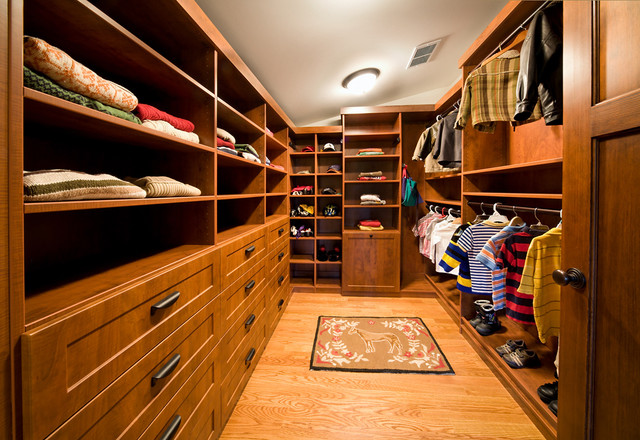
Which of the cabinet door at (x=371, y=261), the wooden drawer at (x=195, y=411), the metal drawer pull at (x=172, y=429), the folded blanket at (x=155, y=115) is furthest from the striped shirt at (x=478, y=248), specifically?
the folded blanket at (x=155, y=115)

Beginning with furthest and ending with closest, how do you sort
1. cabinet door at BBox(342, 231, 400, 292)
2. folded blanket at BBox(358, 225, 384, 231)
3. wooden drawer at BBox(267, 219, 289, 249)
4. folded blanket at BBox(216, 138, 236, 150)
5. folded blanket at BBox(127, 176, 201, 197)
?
folded blanket at BBox(358, 225, 384, 231), cabinet door at BBox(342, 231, 400, 292), wooden drawer at BBox(267, 219, 289, 249), folded blanket at BBox(216, 138, 236, 150), folded blanket at BBox(127, 176, 201, 197)

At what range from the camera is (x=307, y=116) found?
3393 mm

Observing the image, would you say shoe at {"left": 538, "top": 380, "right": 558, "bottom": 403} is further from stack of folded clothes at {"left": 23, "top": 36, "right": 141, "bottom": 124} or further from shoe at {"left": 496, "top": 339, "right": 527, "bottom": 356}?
stack of folded clothes at {"left": 23, "top": 36, "right": 141, "bottom": 124}

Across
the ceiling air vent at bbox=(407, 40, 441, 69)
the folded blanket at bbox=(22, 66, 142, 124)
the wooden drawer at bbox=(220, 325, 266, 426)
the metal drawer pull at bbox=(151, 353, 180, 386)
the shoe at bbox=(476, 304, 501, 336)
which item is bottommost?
the wooden drawer at bbox=(220, 325, 266, 426)

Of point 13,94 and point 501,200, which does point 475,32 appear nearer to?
point 501,200

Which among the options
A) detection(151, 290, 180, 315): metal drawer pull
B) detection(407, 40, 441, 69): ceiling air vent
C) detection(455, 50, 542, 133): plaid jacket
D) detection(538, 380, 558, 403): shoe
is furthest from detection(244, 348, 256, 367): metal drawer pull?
detection(407, 40, 441, 69): ceiling air vent

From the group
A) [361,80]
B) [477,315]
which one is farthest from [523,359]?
[361,80]

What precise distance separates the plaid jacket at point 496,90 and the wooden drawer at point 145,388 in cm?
195

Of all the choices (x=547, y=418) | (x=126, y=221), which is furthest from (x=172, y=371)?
(x=547, y=418)

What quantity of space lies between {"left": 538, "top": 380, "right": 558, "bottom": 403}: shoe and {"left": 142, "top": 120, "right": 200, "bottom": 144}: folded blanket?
7.24 ft

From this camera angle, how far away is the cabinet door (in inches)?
114

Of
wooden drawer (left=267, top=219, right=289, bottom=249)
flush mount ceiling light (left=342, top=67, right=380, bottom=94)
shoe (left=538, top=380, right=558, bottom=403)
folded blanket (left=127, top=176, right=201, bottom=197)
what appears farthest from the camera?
flush mount ceiling light (left=342, top=67, right=380, bottom=94)

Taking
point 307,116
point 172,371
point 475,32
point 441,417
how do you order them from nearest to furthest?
point 172,371 → point 441,417 → point 475,32 → point 307,116

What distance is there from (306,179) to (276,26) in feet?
6.58
